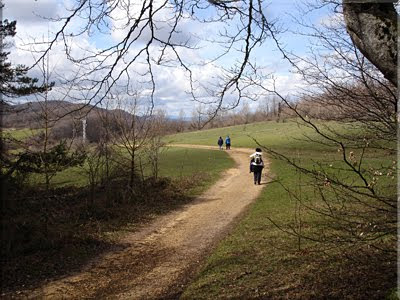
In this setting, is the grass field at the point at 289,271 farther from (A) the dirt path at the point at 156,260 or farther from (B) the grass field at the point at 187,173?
(B) the grass field at the point at 187,173

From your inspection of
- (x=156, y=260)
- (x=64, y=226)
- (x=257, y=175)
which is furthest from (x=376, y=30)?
(x=257, y=175)

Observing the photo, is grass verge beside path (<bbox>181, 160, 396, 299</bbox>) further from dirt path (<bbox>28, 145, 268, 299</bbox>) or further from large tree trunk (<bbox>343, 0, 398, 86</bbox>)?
large tree trunk (<bbox>343, 0, 398, 86</bbox>)

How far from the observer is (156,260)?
8.35 metres

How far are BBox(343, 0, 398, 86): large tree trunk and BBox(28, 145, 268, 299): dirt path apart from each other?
17.5 ft

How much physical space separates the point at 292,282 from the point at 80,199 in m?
9.09

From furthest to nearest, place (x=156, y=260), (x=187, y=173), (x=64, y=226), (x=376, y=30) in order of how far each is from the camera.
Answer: (x=187, y=173), (x=64, y=226), (x=156, y=260), (x=376, y=30)

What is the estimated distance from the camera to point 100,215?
12469 mm

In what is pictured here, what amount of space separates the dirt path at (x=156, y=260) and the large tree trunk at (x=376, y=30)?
5.34m

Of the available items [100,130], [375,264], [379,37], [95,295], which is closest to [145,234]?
[95,295]

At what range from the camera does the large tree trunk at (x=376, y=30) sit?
76.0 inches

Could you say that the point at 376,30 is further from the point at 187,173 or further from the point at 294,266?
the point at 187,173

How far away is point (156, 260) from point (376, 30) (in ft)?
Result: 24.0

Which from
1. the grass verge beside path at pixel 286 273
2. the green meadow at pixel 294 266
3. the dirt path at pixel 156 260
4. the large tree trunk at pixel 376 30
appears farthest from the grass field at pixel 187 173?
the large tree trunk at pixel 376 30

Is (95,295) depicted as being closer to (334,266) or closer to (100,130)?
(334,266)
